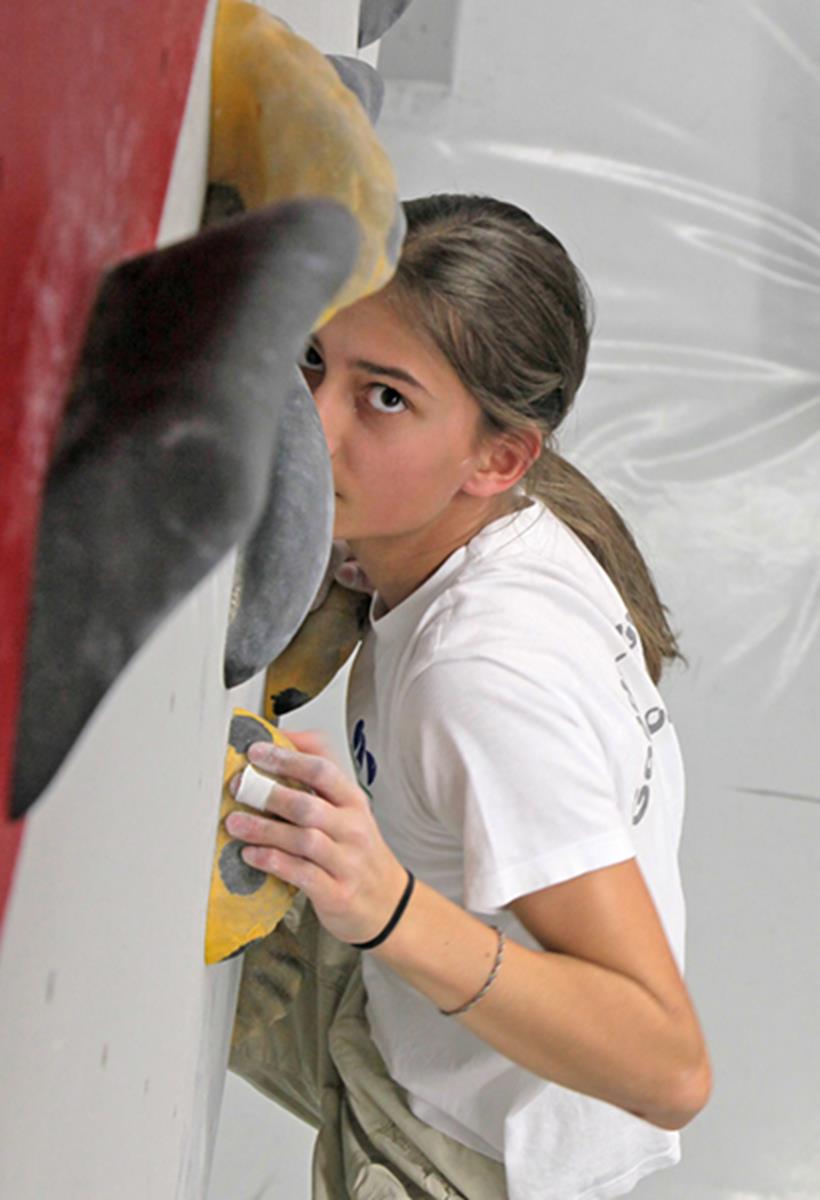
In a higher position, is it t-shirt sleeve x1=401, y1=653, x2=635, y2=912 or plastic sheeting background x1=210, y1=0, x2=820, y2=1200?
t-shirt sleeve x1=401, y1=653, x2=635, y2=912

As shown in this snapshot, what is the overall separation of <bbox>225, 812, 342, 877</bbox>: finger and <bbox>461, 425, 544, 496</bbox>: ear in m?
0.33

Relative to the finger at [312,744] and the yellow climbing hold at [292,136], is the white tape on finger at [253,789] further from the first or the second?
the yellow climbing hold at [292,136]

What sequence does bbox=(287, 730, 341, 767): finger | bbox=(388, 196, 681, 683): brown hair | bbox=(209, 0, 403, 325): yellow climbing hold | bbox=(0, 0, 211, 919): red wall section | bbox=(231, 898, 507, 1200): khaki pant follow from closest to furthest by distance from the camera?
bbox=(0, 0, 211, 919): red wall section < bbox=(209, 0, 403, 325): yellow climbing hold < bbox=(287, 730, 341, 767): finger < bbox=(388, 196, 681, 683): brown hair < bbox=(231, 898, 507, 1200): khaki pant

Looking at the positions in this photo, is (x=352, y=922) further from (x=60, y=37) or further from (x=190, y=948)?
(x=60, y=37)

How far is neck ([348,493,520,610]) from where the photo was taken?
1.00 meters

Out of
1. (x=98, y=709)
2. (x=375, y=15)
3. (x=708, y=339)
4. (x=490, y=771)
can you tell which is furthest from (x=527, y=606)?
(x=708, y=339)

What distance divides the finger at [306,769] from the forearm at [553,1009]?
0.09 m

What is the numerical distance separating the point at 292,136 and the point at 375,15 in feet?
1.79

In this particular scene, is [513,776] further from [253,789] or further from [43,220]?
[43,220]

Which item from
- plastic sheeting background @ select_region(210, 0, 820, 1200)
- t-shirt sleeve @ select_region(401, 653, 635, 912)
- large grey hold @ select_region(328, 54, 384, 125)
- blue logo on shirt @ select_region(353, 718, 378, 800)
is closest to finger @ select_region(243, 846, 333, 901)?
t-shirt sleeve @ select_region(401, 653, 635, 912)

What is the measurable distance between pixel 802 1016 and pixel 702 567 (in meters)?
0.70

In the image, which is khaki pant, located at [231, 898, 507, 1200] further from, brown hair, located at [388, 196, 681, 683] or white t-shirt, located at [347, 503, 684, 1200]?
brown hair, located at [388, 196, 681, 683]

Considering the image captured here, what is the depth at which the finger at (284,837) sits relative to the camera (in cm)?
71

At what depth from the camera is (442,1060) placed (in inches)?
39.8
